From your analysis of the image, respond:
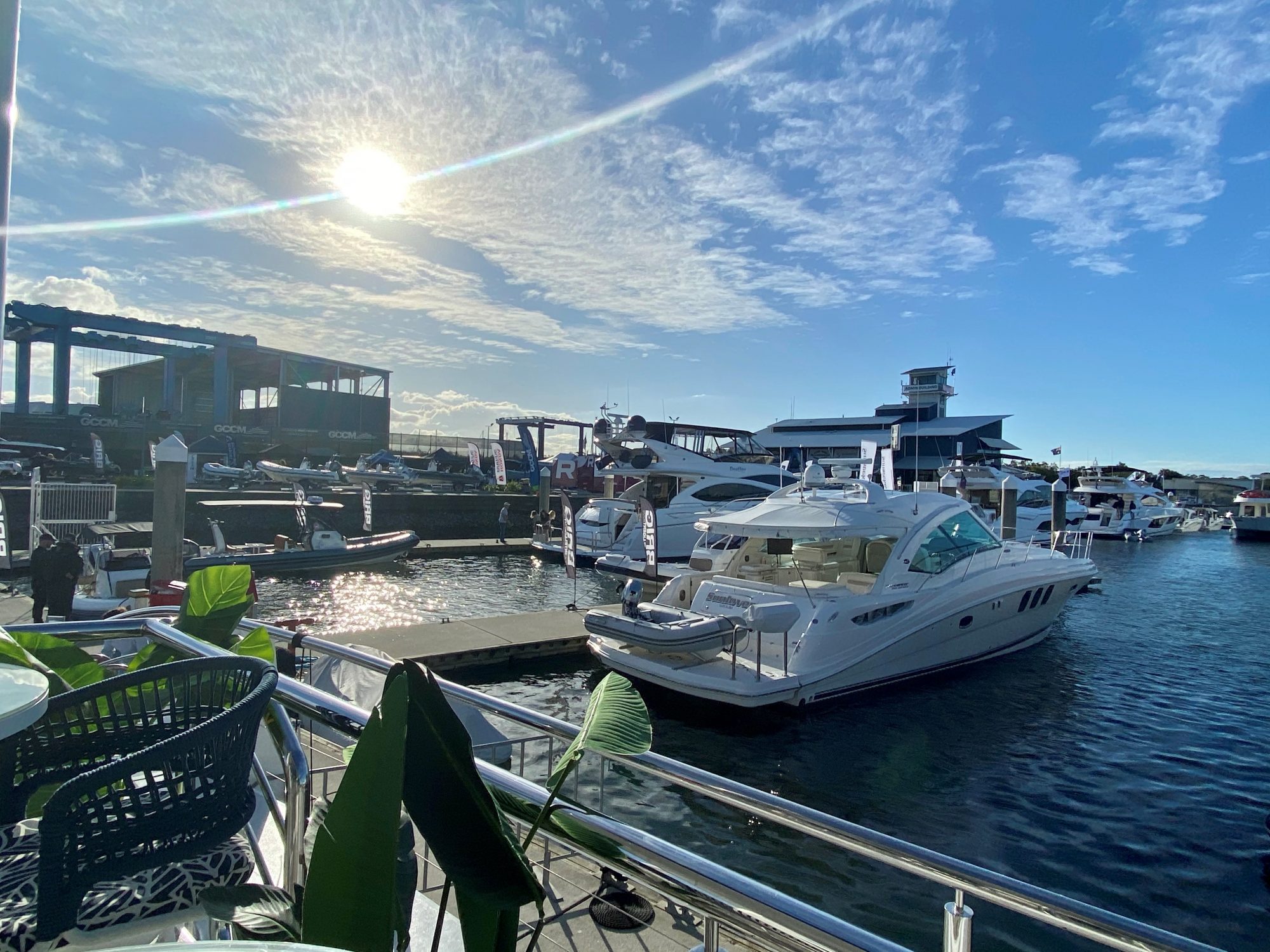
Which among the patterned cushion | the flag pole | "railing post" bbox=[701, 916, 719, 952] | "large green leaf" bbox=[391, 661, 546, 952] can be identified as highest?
the flag pole

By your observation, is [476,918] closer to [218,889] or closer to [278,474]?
[218,889]

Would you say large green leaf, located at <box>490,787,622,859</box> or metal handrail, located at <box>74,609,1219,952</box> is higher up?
large green leaf, located at <box>490,787,622,859</box>

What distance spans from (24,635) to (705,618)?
7720mm

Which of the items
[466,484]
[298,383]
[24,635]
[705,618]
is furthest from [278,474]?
[24,635]

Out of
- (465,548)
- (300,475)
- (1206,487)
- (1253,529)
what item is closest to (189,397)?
(300,475)

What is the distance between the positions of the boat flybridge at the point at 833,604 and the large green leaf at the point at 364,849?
8183mm

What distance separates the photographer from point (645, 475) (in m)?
27.5

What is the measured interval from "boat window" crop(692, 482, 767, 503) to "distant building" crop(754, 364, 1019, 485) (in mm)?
28216

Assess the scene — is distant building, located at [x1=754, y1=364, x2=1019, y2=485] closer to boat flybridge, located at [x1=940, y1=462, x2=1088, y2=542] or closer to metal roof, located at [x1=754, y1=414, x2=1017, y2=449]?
metal roof, located at [x1=754, y1=414, x2=1017, y2=449]

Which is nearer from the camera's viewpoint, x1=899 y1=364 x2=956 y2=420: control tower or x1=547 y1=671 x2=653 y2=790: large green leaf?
Result: x1=547 y1=671 x2=653 y2=790: large green leaf

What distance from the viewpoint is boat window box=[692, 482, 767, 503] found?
26359 mm

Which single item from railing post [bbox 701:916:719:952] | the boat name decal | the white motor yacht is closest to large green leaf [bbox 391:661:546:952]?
railing post [bbox 701:916:719:952]

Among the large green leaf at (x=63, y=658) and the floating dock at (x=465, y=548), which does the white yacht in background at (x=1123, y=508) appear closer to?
the floating dock at (x=465, y=548)

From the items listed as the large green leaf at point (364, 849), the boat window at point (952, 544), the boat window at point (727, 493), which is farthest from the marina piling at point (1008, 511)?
the large green leaf at point (364, 849)
